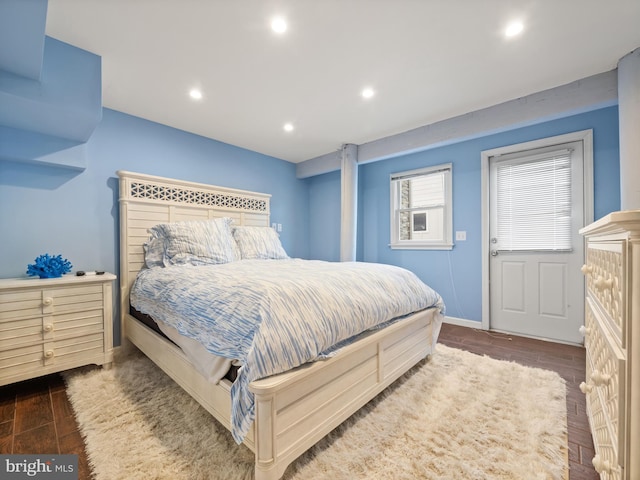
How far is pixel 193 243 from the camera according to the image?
248 cm

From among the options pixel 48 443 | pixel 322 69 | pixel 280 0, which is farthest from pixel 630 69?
pixel 48 443

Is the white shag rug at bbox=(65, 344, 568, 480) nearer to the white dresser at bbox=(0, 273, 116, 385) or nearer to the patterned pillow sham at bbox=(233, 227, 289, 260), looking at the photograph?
the white dresser at bbox=(0, 273, 116, 385)

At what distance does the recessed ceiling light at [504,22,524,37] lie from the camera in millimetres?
1674

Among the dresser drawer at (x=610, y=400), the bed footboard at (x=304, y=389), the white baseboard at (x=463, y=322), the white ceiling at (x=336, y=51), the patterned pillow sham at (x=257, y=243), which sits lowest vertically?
the white baseboard at (x=463, y=322)

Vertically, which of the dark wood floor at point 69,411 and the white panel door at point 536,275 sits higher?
the white panel door at point 536,275

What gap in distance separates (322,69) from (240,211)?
1976 millimetres

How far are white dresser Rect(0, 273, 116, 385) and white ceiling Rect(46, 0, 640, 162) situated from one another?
165 cm

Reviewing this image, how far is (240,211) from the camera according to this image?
350 cm

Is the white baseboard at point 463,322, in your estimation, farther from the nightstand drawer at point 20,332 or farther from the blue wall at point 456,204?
the nightstand drawer at point 20,332

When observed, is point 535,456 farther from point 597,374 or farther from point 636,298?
point 636,298

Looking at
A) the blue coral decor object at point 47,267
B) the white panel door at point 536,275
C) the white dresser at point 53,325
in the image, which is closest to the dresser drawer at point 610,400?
the white panel door at point 536,275

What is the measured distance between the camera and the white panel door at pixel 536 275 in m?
2.66

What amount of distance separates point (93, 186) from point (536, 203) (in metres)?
4.38

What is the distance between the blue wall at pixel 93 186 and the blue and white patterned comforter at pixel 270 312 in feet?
3.62
